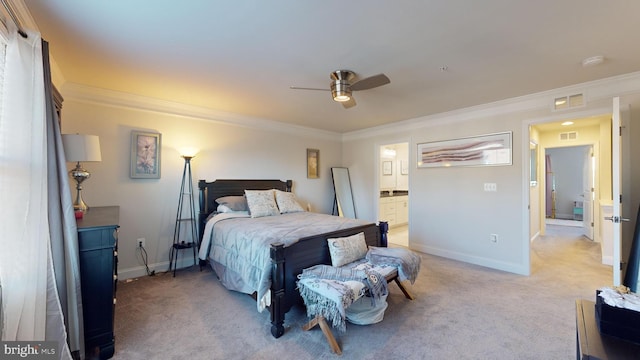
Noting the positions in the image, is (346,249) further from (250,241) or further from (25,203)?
(25,203)

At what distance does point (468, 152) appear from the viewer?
4.12 metres

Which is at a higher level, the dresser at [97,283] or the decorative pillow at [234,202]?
the decorative pillow at [234,202]

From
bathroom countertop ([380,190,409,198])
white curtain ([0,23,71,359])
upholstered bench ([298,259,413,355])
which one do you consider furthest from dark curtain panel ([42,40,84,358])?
bathroom countertop ([380,190,409,198])

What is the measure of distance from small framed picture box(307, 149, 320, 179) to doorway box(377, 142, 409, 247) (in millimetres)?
1617

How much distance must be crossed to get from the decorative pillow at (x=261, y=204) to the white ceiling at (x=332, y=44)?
142cm

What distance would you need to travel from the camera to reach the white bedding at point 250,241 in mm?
2389

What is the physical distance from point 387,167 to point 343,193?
2.17 metres

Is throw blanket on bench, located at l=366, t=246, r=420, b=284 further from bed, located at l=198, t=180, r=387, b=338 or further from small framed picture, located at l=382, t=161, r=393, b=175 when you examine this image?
small framed picture, located at l=382, t=161, r=393, b=175

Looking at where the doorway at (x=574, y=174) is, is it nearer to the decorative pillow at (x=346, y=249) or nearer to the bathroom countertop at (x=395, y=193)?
the bathroom countertop at (x=395, y=193)

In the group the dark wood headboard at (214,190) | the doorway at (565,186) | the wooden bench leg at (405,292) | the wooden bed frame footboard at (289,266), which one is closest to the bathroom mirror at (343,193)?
the dark wood headboard at (214,190)

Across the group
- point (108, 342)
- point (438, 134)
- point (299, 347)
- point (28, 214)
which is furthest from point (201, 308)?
point (438, 134)

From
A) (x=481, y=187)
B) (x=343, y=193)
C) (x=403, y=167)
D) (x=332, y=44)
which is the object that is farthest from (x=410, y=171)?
(x=332, y=44)

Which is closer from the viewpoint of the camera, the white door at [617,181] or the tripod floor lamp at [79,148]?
the tripod floor lamp at [79,148]

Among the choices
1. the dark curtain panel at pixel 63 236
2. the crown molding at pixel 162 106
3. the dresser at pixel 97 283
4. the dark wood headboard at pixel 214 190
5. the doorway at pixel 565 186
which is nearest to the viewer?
the dark curtain panel at pixel 63 236
